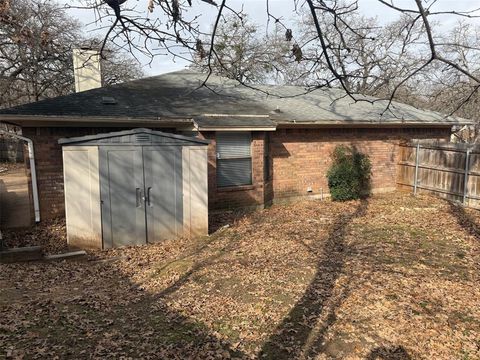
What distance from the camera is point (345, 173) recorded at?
12.6m

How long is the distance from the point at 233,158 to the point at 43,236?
17.3ft

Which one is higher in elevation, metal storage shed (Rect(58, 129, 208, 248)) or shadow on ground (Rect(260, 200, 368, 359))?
metal storage shed (Rect(58, 129, 208, 248))

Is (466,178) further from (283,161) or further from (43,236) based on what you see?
(43,236)

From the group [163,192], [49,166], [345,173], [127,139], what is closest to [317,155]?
[345,173]

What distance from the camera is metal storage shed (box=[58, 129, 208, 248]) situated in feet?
24.7

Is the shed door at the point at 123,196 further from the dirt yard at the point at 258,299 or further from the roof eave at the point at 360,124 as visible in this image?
the roof eave at the point at 360,124

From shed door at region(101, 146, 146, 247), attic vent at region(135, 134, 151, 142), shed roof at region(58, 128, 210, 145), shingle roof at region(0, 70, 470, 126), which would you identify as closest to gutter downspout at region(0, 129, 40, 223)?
shingle roof at region(0, 70, 470, 126)

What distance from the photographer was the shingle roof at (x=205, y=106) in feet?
31.1

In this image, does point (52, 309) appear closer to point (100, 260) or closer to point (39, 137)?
point (100, 260)

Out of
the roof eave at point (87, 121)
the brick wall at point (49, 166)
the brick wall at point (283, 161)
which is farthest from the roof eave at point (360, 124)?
the brick wall at point (49, 166)

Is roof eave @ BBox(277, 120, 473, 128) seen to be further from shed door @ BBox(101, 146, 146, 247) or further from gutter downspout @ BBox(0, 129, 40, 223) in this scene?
gutter downspout @ BBox(0, 129, 40, 223)

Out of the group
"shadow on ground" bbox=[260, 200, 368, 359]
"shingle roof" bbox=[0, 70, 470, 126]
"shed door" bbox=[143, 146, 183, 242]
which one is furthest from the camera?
"shingle roof" bbox=[0, 70, 470, 126]

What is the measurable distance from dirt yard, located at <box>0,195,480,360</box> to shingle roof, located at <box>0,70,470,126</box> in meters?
3.22

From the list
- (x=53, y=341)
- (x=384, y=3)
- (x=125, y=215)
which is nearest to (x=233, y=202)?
(x=125, y=215)
